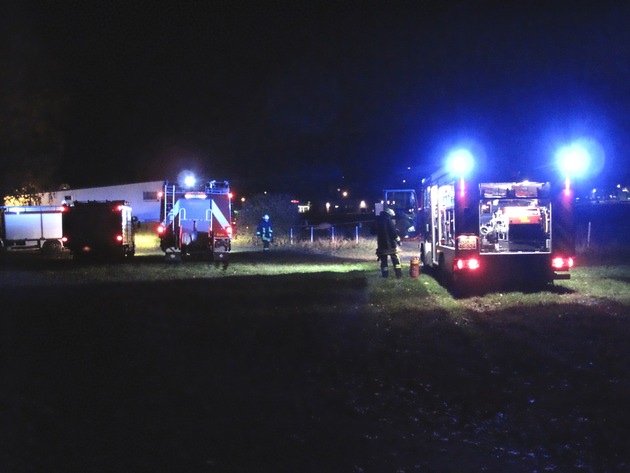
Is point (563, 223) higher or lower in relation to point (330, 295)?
higher

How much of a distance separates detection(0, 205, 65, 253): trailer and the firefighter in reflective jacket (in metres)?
21.1

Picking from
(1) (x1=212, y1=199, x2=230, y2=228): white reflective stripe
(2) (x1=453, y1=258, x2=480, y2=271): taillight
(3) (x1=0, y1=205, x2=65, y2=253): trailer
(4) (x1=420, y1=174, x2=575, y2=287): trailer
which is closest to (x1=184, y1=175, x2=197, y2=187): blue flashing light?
(1) (x1=212, y1=199, x2=230, y2=228): white reflective stripe

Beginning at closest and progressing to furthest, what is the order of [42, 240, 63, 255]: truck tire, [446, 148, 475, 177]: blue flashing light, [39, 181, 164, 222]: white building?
[446, 148, 475, 177]: blue flashing light → [42, 240, 63, 255]: truck tire → [39, 181, 164, 222]: white building

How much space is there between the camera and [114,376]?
7707mm

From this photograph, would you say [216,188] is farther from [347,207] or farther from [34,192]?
[347,207]

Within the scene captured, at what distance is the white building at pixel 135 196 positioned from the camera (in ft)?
175

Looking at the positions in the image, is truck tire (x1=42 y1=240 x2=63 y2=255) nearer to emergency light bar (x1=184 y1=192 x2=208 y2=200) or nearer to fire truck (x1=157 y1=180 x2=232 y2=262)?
fire truck (x1=157 y1=180 x2=232 y2=262)

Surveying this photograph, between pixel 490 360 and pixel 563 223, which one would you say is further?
pixel 563 223

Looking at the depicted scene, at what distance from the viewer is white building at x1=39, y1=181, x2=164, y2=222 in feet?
175

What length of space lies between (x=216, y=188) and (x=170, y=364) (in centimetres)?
1658

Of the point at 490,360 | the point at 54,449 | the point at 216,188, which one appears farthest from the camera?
the point at 216,188

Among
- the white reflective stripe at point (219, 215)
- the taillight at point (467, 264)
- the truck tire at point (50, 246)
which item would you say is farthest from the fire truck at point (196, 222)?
the taillight at point (467, 264)

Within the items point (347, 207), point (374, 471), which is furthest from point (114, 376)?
point (347, 207)

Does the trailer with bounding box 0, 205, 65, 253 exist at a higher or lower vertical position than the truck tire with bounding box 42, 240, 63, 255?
higher
